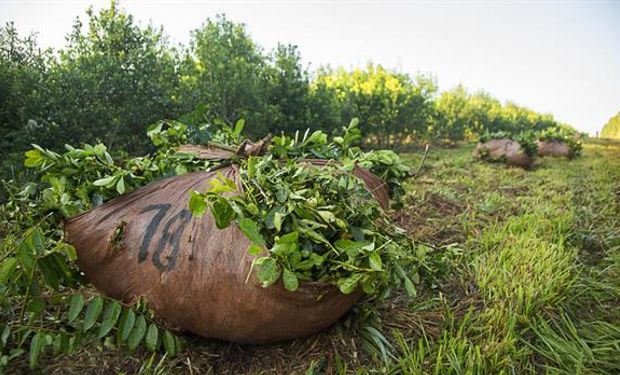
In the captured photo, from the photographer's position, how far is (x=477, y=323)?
5.09ft

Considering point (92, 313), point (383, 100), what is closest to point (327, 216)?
point (92, 313)

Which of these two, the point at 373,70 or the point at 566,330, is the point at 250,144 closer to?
the point at 566,330

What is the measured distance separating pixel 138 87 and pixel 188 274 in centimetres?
345

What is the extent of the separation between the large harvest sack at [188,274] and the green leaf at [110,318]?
0.10m

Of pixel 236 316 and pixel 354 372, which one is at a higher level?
pixel 236 316

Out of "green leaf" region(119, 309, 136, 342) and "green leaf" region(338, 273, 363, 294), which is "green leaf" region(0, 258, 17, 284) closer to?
"green leaf" region(119, 309, 136, 342)

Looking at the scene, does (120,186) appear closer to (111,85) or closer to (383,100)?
(111,85)

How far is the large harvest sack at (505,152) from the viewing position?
6238 mm

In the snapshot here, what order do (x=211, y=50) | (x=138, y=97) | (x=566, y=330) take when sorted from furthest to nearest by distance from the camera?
(x=211, y=50)
(x=138, y=97)
(x=566, y=330)

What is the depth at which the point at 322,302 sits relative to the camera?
1236 mm

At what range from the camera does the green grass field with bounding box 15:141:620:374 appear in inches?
52.8

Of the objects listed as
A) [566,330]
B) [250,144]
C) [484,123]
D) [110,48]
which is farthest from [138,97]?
[484,123]

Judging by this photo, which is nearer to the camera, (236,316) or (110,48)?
(236,316)

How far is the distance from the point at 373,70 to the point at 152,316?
337 inches
